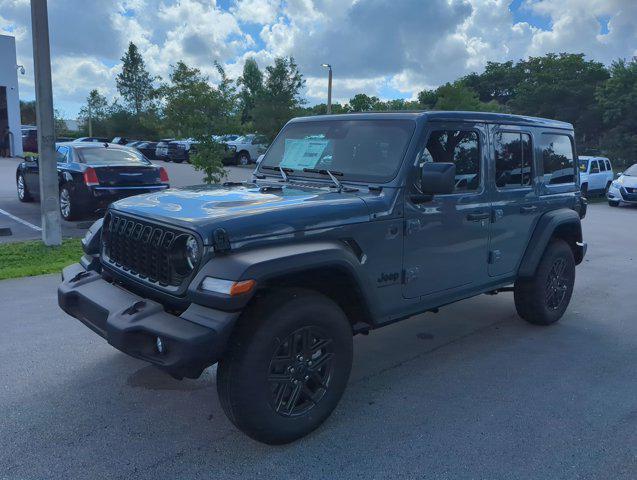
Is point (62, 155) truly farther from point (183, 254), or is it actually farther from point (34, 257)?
point (183, 254)

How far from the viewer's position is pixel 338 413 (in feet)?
12.1

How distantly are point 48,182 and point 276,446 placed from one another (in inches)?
263

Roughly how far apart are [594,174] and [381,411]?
2001 cm

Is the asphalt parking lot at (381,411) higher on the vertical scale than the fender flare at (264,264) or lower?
lower

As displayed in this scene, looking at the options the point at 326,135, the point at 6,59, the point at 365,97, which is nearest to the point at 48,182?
the point at 326,135

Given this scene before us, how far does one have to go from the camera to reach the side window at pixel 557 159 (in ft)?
17.3

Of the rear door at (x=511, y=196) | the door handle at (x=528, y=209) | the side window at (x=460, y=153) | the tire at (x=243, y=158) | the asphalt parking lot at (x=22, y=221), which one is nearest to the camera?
the side window at (x=460, y=153)

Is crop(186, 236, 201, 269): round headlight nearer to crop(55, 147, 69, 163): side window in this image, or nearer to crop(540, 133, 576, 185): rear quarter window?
crop(540, 133, 576, 185): rear quarter window

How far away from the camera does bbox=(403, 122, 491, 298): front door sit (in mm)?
3906

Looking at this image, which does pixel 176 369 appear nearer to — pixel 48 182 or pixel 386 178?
pixel 386 178

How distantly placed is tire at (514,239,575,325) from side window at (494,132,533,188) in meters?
0.83

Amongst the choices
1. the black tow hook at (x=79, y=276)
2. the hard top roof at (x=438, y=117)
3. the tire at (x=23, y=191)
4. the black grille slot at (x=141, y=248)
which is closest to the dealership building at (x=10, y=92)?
the tire at (x=23, y=191)

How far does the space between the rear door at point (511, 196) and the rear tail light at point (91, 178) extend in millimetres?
7800

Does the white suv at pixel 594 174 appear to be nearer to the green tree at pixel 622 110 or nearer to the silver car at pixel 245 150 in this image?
the green tree at pixel 622 110
